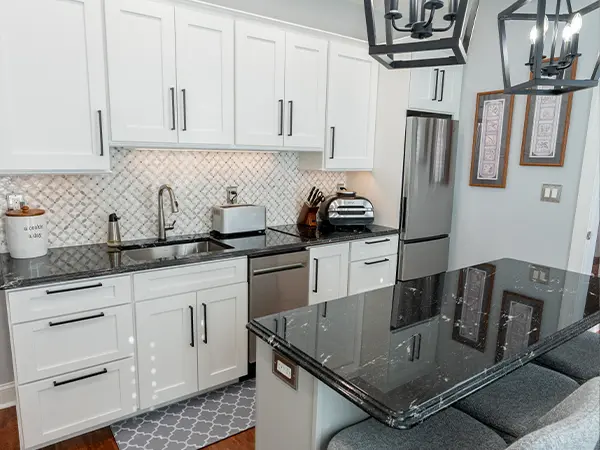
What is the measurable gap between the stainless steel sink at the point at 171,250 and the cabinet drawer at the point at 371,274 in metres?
1.05

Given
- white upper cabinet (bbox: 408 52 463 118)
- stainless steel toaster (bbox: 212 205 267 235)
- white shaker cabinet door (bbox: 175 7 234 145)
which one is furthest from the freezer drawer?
white shaker cabinet door (bbox: 175 7 234 145)

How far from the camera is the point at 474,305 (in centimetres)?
167

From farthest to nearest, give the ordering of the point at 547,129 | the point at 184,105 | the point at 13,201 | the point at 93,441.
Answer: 1. the point at 547,129
2. the point at 184,105
3. the point at 13,201
4. the point at 93,441

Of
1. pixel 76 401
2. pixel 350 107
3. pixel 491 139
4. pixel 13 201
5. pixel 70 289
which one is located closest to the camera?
pixel 70 289

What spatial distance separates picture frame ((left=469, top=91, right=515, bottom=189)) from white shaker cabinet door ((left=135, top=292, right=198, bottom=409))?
2.51 m

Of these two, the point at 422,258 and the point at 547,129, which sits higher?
the point at 547,129

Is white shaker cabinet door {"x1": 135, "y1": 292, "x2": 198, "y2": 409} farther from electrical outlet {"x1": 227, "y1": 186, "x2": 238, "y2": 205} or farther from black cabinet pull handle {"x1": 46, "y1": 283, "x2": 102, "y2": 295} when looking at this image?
electrical outlet {"x1": 227, "y1": 186, "x2": 238, "y2": 205}

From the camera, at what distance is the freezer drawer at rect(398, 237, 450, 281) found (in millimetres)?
3412

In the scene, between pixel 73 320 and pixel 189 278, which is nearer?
pixel 73 320

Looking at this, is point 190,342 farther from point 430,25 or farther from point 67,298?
point 430,25

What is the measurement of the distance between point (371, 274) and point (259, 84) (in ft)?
5.42

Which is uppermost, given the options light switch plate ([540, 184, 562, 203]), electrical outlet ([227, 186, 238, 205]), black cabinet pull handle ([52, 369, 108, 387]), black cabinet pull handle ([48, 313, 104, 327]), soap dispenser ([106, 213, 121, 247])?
light switch plate ([540, 184, 562, 203])

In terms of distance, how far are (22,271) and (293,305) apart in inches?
60.9

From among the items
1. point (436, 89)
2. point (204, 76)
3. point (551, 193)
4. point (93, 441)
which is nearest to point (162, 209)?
point (204, 76)
